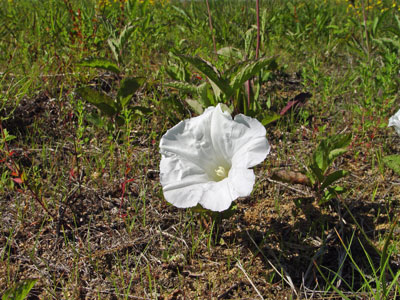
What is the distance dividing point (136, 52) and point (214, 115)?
217 centimetres

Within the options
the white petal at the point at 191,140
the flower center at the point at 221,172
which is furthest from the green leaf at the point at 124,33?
the flower center at the point at 221,172

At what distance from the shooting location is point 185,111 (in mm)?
3012

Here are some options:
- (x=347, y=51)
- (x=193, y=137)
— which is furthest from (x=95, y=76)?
(x=347, y=51)

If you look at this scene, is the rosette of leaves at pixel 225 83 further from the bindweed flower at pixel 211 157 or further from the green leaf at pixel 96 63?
the green leaf at pixel 96 63

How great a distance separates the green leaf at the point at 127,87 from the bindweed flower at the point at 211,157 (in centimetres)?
96

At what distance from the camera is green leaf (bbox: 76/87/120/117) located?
272 centimetres

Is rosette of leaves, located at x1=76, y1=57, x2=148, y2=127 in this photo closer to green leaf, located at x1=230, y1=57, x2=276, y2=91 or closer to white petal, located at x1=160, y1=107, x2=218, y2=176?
green leaf, located at x1=230, y1=57, x2=276, y2=91

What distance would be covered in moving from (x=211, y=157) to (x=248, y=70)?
563mm

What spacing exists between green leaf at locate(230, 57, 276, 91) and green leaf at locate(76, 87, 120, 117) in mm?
945

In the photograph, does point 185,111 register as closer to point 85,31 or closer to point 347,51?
point 85,31

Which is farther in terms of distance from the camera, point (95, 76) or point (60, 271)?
point (95, 76)

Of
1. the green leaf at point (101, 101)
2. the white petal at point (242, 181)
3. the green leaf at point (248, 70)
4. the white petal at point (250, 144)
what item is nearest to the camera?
the white petal at point (242, 181)

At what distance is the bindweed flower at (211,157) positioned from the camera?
1.70 meters

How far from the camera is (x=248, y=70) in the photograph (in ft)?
7.23
